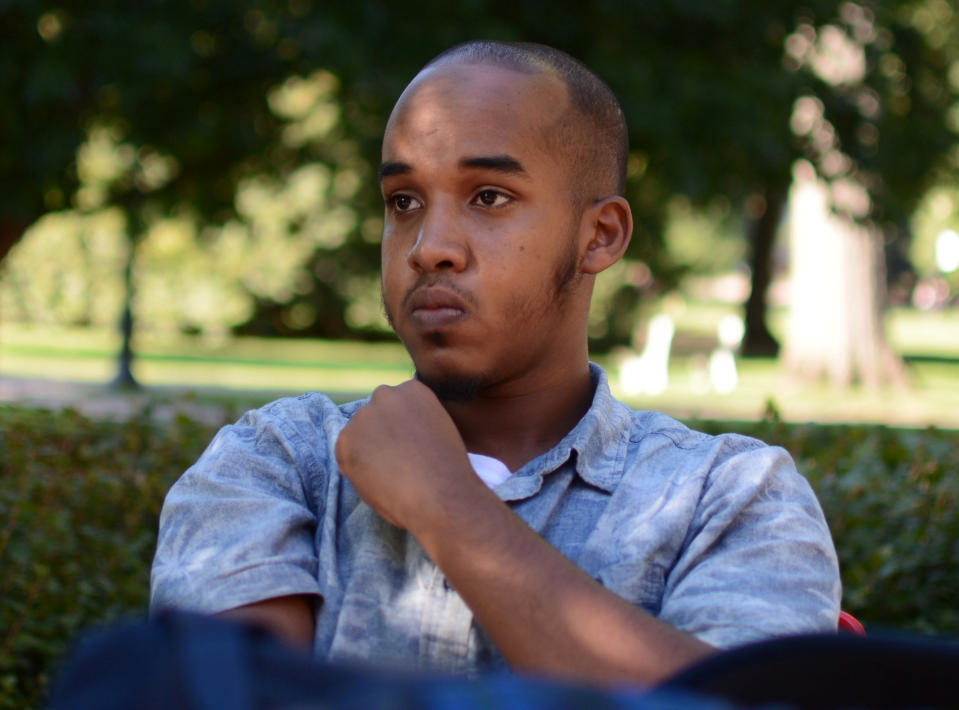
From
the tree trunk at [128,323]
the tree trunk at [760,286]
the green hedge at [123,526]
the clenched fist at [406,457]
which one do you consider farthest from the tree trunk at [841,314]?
the clenched fist at [406,457]

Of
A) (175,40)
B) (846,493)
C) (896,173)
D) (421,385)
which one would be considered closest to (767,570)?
(421,385)

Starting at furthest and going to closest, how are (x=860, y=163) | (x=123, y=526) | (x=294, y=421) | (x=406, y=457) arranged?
(x=860, y=163), (x=123, y=526), (x=294, y=421), (x=406, y=457)

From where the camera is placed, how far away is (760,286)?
2586cm

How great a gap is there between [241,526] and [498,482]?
462mm

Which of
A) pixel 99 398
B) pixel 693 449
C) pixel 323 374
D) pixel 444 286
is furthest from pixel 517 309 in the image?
pixel 323 374

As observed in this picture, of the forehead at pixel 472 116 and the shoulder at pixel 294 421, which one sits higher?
the forehead at pixel 472 116

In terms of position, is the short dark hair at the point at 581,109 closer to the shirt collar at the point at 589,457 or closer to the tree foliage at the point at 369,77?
the shirt collar at the point at 589,457

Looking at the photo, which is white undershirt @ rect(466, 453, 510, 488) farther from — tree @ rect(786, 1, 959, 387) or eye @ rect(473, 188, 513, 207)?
tree @ rect(786, 1, 959, 387)

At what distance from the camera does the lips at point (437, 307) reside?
202 cm

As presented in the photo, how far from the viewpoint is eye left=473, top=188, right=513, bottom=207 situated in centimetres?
207

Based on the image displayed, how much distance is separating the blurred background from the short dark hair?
2.75m

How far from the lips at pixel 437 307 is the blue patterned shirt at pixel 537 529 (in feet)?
0.81

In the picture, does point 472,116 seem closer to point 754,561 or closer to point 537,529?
point 537,529

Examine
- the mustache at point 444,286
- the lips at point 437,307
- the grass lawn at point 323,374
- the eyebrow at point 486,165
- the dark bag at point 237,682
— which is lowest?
the grass lawn at point 323,374
